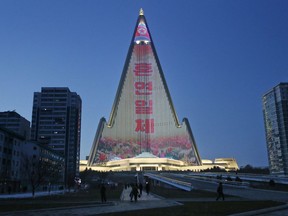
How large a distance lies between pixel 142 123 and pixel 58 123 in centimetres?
2936

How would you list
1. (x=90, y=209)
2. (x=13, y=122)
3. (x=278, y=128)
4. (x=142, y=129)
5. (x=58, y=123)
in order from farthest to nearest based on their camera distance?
(x=58, y=123)
(x=278, y=128)
(x=142, y=129)
(x=13, y=122)
(x=90, y=209)

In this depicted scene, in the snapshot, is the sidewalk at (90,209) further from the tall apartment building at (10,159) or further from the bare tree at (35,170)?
the tall apartment building at (10,159)

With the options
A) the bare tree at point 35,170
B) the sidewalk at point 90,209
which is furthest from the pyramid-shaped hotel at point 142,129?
the sidewalk at point 90,209

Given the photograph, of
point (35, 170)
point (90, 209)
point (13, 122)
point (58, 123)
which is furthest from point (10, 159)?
point (58, 123)

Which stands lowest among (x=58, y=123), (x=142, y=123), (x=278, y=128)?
(x=278, y=128)

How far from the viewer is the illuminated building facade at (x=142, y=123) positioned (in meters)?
106

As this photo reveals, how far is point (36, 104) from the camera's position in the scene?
117 metres

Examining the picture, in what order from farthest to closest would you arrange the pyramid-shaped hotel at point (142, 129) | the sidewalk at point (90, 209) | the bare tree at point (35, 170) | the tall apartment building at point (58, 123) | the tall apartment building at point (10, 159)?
the tall apartment building at point (58, 123), the pyramid-shaped hotel at point (142, 129), the tall apartment building at point (10, 159), the bare tree at point (35, 170), the sidewalk at point (90, 209)

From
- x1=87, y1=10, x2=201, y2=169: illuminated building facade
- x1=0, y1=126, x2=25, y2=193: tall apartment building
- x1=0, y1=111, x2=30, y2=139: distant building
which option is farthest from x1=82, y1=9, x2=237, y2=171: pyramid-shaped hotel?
x1=0, y1=126, x2=25, y2=193: tall apartment building

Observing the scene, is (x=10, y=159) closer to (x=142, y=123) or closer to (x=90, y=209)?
(x=90, y=209)

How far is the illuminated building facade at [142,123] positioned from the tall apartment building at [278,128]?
27.2 metres

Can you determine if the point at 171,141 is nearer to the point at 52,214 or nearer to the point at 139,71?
the point at 139,71

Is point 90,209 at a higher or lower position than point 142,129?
lower

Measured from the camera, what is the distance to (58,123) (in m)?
115
